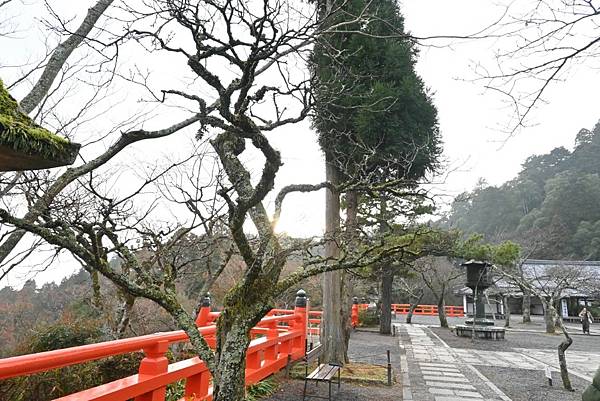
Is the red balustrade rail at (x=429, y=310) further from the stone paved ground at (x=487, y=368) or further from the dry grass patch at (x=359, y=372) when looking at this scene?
the dry grass patch at (x=359, y=372)

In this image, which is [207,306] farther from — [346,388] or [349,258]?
[349,258]

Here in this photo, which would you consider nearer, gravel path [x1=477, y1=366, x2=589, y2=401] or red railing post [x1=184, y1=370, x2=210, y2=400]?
red railing post [x1=184, y1=370, x2=210, y2=400]

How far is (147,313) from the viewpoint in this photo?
11742mm

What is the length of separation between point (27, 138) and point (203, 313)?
19.5 ft

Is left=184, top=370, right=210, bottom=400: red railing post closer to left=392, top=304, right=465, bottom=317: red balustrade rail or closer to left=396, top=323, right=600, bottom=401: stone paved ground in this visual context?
left=396, top=323, right=600, bottom=401: stone paved ground

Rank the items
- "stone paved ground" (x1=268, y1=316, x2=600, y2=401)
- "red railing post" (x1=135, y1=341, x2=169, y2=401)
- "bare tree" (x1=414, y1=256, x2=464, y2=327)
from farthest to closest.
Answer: "bare tree" (x1=414, y1=256, x2=464, y2=327) < "stone paved ground" (x1=268, y1=316, x2=600, y2=401) < "red railing post" (x1=135, y1=341, x2=169, y2=401)

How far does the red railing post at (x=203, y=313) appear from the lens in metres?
6.76

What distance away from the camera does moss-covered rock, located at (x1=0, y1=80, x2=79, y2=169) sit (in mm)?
1313

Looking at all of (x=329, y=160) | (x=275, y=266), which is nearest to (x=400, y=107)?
(x=329, y=160)

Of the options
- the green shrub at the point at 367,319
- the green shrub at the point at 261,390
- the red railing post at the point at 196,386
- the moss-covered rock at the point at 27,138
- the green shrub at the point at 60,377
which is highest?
the moss-covered rock at the point at 27,138

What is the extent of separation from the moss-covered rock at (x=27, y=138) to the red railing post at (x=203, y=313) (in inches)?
222

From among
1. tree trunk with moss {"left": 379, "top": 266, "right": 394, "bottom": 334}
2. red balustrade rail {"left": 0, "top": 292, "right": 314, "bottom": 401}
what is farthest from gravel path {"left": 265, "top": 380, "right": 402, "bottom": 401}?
tree trunk with moss {"left": 379, "top": 266, "right": 394, "bottom": 334}

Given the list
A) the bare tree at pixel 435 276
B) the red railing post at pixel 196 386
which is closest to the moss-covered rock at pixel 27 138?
the red railing post at pixel 196 386

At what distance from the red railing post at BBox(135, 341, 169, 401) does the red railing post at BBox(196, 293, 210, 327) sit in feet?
11.5
